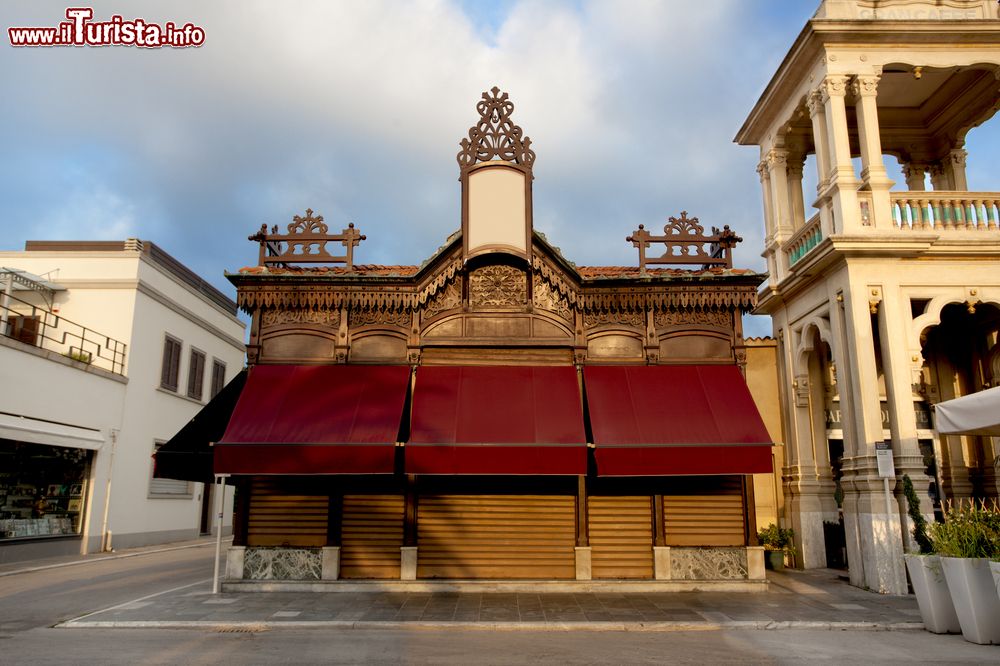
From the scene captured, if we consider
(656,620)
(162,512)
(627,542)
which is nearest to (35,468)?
(162,512)

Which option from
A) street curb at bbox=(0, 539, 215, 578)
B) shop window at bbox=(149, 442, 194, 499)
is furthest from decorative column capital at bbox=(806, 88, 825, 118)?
shop window at bbox=(149, 442, 194, 499)

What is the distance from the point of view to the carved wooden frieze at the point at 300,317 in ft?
46.4

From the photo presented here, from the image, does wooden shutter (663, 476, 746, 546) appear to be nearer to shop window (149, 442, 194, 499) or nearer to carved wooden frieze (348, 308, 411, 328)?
carved wooden frieze (348, 308, 411, 328)

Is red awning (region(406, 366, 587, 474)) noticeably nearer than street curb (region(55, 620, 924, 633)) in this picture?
No

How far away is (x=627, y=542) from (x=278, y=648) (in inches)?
273

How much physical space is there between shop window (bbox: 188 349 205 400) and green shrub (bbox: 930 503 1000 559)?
84.1 feet

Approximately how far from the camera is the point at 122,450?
73.3 feet

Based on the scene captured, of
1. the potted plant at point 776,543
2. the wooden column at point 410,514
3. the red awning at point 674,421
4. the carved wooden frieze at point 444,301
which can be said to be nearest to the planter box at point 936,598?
the red awning at point 674,421

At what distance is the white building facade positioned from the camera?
18641 millimetres

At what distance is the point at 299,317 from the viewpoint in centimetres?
1416

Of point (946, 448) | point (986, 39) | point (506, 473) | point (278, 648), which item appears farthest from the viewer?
point (946, 448)

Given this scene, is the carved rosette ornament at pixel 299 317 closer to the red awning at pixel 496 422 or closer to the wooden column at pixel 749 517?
the red awning at pixel 496 422

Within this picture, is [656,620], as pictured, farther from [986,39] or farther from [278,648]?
[986,39]

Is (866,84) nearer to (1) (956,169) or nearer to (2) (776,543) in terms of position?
(1) (956,169)
